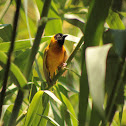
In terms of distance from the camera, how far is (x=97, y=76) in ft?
1.12

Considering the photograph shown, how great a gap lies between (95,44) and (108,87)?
95 millimetres

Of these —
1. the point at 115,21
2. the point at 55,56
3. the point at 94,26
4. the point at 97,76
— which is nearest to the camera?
the point at 97,76

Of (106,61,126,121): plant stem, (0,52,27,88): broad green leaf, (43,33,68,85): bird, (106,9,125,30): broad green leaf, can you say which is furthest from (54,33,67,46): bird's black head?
(106,61,126,121): plant stem

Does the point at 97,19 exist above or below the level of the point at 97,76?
above

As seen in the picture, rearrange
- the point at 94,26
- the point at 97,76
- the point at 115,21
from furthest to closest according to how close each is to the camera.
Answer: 1. the point at 115,21
2. the point at 94,26
3. the point at 97,76

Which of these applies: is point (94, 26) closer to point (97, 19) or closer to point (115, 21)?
point (97, 19)

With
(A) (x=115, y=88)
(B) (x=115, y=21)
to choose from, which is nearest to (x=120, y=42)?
(A) (x=115, y=88)

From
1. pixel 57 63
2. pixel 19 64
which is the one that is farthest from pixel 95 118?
pixel 57 63

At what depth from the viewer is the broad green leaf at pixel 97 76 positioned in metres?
0.33

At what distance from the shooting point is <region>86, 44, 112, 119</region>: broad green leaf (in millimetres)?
329

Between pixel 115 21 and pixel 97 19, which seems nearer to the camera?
pixel 97 19

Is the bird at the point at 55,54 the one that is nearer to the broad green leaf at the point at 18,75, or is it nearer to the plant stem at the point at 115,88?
the broad green leaf at the point at 18,75

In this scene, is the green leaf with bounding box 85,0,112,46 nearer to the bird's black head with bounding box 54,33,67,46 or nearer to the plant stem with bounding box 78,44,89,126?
the plant stem with bounding box 78,44,89,126

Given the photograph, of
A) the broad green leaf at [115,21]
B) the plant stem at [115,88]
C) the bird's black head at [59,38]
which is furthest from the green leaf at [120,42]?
the bird's black head at [59,38]
